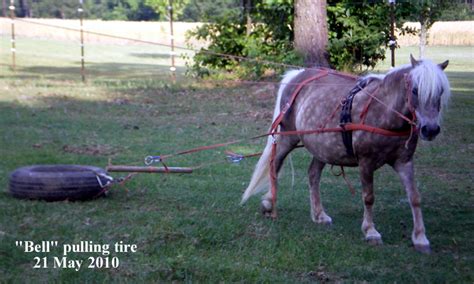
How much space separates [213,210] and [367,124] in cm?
207

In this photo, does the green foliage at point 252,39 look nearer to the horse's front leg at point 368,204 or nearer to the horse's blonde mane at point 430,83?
the horse's front leg at point 368,204

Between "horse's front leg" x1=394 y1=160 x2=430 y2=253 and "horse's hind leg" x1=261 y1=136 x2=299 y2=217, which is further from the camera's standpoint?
"horse's hind leg" x1=261 y1=136 x2=299 y2=217

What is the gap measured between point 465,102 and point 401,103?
11.7 meters

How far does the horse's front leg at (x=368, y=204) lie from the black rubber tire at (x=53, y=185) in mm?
2990

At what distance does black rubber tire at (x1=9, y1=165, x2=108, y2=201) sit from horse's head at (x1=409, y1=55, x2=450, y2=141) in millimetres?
3692

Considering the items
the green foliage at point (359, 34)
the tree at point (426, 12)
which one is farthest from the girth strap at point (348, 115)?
the green foliage at point (359, 34)

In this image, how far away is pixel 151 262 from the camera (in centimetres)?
594

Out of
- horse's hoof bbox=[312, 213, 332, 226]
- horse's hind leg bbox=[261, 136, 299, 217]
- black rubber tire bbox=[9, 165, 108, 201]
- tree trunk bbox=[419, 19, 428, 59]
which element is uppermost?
tree trunk bbox=[419, 19, 428, 59]

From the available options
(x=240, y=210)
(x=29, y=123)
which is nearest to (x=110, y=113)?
(x=29, y=123)

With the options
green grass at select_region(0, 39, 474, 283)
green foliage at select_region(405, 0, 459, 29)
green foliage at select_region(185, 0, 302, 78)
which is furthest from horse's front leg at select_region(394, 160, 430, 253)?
green foliage at select_region(185, 0, 302, 78)

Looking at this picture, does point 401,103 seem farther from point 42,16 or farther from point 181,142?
point 42,16

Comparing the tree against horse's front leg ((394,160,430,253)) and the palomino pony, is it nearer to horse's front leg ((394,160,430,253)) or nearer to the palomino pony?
the palomino pony

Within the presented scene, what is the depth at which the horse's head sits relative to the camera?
20.2ft

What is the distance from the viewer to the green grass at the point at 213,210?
5.95m
